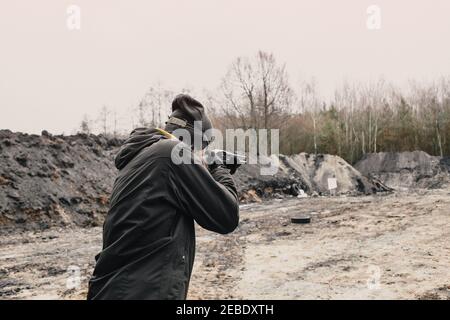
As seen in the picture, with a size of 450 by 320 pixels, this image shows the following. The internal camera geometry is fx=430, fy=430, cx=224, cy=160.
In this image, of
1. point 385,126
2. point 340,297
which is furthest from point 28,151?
point 385,126

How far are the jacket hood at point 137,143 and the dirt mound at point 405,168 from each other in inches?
1083

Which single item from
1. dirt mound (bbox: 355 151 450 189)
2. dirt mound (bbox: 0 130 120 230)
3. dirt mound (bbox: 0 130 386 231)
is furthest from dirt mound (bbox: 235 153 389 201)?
dirt mound (bbox: 0 130 120 230)

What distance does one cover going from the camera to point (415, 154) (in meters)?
30.2

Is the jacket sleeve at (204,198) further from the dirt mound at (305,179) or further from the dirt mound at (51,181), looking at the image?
the dirt mound at (305,179)

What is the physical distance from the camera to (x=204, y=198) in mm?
1636

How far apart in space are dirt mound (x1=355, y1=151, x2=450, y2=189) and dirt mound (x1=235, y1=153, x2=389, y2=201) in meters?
5.31

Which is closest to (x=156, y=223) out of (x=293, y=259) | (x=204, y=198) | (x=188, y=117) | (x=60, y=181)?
(x=204, y=198)

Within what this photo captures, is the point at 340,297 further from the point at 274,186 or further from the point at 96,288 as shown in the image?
the point at 274,186

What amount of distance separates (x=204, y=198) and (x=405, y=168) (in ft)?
101

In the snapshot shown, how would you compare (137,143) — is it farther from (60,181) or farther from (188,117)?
(60,181)

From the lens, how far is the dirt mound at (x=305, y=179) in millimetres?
19297

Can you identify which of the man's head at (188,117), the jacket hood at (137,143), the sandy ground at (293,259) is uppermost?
the man's head at (188,117)

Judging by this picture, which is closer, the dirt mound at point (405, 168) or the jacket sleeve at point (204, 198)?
the jacket sleeve at point (204, 198)

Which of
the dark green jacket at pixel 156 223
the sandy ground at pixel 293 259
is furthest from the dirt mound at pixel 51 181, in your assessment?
the dark green jacket at pixel 156 223
